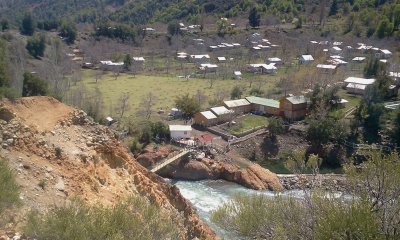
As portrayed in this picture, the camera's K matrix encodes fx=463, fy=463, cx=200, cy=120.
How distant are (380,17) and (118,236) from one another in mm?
73513

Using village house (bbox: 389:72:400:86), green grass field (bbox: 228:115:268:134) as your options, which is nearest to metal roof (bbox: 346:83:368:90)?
village house (bbox: 389:72:400:86)

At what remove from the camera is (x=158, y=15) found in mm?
109188

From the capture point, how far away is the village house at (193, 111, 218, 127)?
139 feet

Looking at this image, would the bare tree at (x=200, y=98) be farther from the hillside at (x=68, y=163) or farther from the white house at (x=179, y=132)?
the hillside at (x=68, y=163)

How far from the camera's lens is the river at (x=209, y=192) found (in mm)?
29469

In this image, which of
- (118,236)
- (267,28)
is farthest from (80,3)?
(118,236)

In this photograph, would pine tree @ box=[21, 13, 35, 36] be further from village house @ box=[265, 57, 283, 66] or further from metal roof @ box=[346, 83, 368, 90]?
metal roof @ box=[346, 83, 368, 90]

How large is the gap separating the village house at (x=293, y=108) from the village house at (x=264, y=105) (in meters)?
0.79

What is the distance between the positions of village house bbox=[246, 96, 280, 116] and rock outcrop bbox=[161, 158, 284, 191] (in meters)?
10.6

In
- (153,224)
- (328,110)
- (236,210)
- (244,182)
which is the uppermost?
(153,224)

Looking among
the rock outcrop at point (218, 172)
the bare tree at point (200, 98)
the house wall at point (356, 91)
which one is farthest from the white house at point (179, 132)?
the house wall at point (356, 91)

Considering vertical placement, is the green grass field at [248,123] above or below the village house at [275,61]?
below

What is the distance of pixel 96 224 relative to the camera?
10.5 metres

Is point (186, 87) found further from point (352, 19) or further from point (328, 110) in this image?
point (352, 19)
